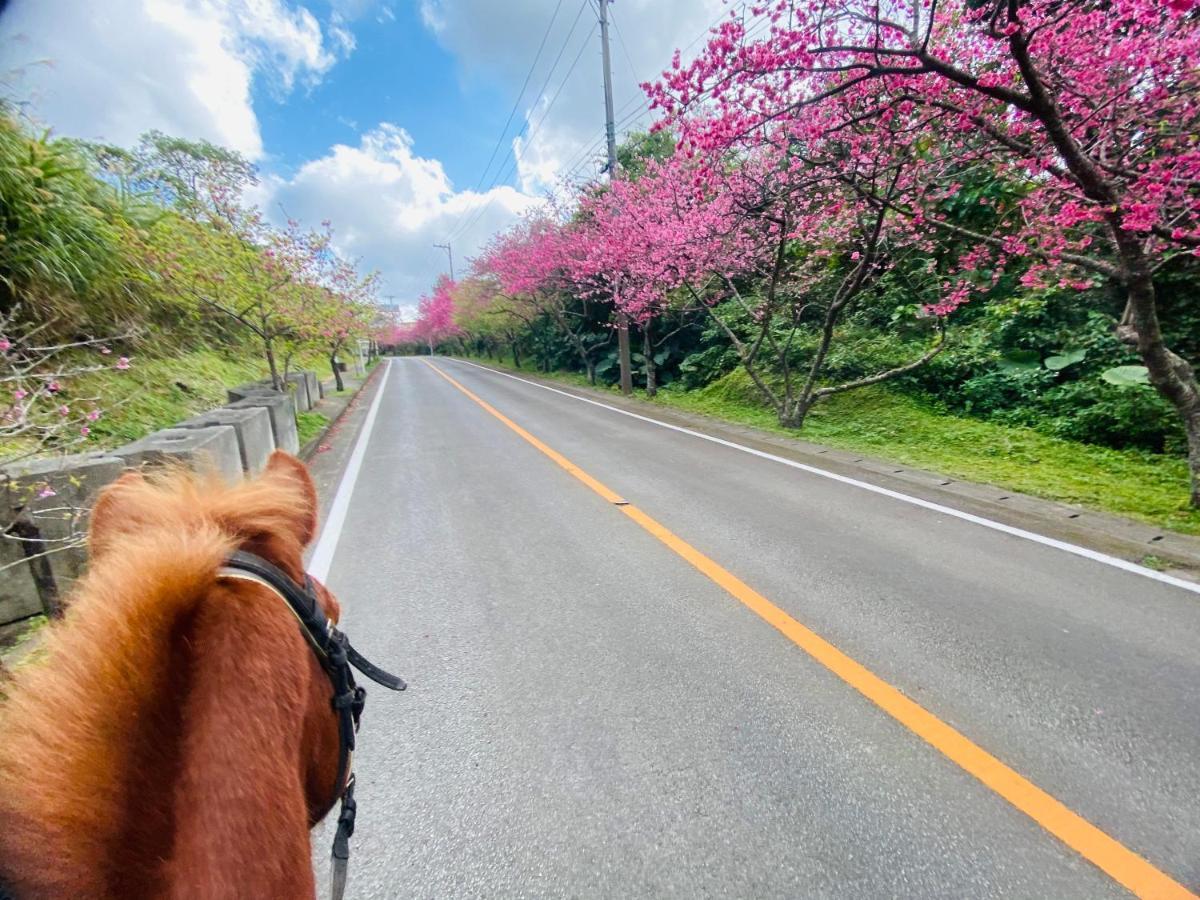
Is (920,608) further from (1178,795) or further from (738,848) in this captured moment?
(738,848)

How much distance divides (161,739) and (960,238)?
12.8m

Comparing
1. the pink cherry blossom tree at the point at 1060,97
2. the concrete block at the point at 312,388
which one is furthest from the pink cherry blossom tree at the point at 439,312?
the pink cherry blossom tree at the point at 1060,97

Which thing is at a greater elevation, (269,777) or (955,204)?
(955,204)

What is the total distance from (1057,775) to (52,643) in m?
2.92

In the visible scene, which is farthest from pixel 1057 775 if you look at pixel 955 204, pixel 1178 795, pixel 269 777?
pixel 955 204

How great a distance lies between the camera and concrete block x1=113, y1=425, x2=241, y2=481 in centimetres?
370

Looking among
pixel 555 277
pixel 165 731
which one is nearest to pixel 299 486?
pixel 165 731

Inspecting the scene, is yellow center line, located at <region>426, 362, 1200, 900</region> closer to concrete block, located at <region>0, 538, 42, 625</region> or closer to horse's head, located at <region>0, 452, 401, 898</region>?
horse's head, located at <region>0, 452, 401, 898</region>

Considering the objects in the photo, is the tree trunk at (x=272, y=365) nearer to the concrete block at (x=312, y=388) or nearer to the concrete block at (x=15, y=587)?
the concrete block at (x=312, y=388)

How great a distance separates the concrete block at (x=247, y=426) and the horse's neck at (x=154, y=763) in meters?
5.02

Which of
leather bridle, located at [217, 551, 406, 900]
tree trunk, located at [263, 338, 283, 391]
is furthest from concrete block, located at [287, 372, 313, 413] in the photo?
leather bridle, located at [217, 551, 406, 900]

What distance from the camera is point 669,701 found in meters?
2.41

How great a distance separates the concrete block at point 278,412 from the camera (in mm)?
7116

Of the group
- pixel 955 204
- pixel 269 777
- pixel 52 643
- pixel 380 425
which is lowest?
pixel 380 425
